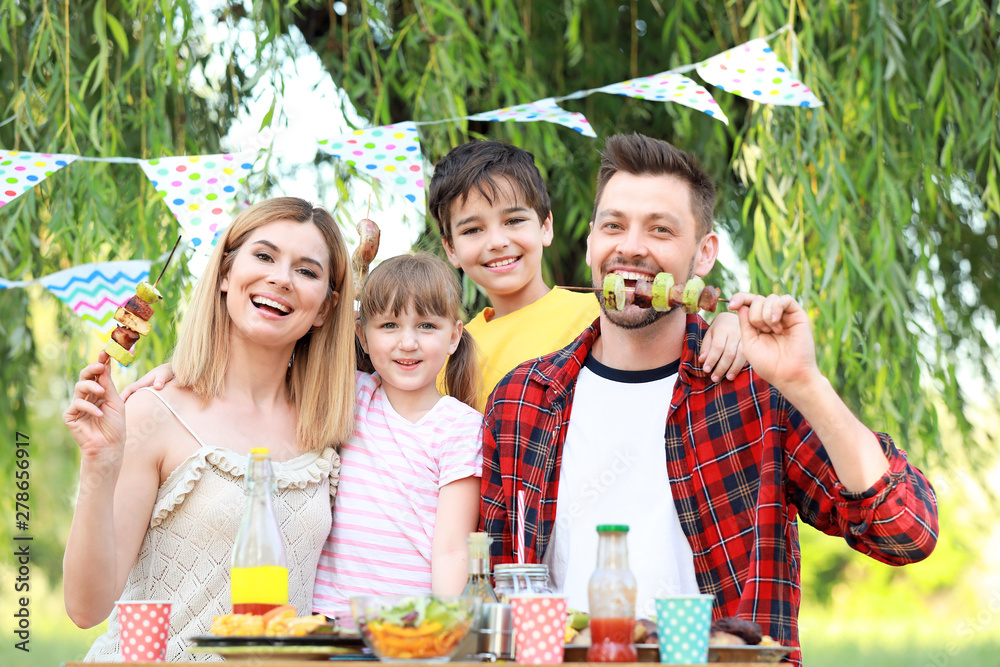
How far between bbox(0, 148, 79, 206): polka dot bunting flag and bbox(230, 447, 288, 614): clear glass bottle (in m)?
1.78

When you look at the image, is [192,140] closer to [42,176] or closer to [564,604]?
[42,176]

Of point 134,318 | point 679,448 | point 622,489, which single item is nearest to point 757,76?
point 679,448

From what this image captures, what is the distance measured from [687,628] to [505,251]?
183 cm

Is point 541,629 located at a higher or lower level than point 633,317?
lower

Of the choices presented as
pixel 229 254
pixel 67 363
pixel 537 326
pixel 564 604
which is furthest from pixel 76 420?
pixel 67 363

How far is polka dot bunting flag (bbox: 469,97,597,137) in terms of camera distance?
3.50 m

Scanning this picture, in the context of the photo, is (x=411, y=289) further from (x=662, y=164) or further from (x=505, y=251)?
(x=662, y=164)

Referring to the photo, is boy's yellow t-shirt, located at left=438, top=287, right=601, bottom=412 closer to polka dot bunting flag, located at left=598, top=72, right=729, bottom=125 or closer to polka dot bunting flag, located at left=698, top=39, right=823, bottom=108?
polka dot bunting flag, located at left=598, top=72, right=729, bottom=125

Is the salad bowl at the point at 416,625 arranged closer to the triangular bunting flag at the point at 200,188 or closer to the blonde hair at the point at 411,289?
the blonde hair at the point at 411,289

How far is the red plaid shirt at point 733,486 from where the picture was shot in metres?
2.17

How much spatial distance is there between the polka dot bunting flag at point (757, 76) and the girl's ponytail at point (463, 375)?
51.5 inches

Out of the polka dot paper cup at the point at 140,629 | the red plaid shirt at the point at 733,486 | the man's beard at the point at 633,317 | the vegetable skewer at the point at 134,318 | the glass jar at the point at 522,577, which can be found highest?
the man's beard at the point at 633,317

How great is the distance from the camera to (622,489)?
2.44 meters

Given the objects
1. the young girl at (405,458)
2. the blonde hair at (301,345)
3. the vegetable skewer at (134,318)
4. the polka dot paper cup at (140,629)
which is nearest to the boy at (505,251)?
the young girl at (405,458)
